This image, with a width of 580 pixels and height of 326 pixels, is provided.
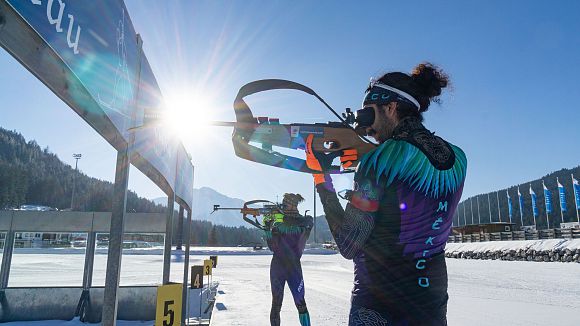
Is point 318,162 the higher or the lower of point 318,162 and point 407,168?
the higher

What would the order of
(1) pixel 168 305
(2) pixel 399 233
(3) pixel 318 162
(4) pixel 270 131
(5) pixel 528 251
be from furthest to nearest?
(5) pixel 528 251
(1) pixel 168 305
(4) pixel 270 131
(3) pixel 318 162
(2) pixel 399 233

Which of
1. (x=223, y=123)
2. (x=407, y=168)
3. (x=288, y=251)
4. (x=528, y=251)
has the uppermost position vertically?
(x=223, y=123)

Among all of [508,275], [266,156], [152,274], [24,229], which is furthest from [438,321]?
[508,275]

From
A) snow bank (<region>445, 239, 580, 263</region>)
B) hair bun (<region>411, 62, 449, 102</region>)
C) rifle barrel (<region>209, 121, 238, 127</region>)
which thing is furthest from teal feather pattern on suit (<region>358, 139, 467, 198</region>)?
snow bank (<region>445, 239, 580, 263</region>)

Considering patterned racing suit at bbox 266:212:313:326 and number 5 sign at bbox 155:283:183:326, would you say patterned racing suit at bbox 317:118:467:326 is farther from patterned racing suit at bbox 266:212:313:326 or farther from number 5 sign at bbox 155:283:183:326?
patterned racing suit at bbox 266:212:313:326

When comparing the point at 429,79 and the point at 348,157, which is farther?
the point at 348,157

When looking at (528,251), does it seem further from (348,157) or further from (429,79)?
(429,79)

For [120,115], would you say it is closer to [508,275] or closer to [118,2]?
[118,2]

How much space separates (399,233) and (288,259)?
17.0 feet

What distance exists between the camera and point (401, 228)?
4.91 ft

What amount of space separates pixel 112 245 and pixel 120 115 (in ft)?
3.32

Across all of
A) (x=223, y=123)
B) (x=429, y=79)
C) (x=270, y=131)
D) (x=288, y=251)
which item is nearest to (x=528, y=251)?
(x=288, y=251)

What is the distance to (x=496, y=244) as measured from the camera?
84.9ft

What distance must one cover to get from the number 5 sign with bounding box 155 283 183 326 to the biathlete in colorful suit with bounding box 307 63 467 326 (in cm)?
255
